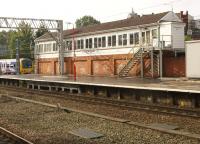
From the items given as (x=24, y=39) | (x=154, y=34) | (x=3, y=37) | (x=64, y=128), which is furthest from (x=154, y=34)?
(x=3, y=37)

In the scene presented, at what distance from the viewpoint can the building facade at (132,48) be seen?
110 feet

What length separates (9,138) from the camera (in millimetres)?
11617

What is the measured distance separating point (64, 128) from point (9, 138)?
1.89 m

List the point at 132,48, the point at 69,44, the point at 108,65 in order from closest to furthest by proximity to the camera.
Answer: the point at 132,48 → the point at 108,65 → the point at 69,44

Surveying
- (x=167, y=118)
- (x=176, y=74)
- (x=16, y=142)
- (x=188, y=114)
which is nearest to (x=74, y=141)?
(x=16, y=142)

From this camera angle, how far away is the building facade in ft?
110

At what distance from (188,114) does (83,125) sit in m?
4.56

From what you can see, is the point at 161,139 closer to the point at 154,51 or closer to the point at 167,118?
the point at 167,118

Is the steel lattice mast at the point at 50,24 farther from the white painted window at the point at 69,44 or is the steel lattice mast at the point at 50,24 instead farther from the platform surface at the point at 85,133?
the platform surface at the point at 85,133

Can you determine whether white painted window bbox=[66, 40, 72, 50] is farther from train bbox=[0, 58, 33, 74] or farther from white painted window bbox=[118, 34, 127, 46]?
train bbox=[0, 58, 33, 74]

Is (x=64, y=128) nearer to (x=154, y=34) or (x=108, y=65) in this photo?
(x=154, y=34)

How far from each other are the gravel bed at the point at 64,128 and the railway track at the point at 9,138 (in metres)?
Result: 0.33

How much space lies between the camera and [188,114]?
1552 cm

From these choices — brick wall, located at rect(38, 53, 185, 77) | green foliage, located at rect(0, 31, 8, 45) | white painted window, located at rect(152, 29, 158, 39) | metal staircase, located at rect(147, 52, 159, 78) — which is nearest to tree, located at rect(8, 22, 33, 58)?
brick wall, located at rect(38, 53, 185, 77)
